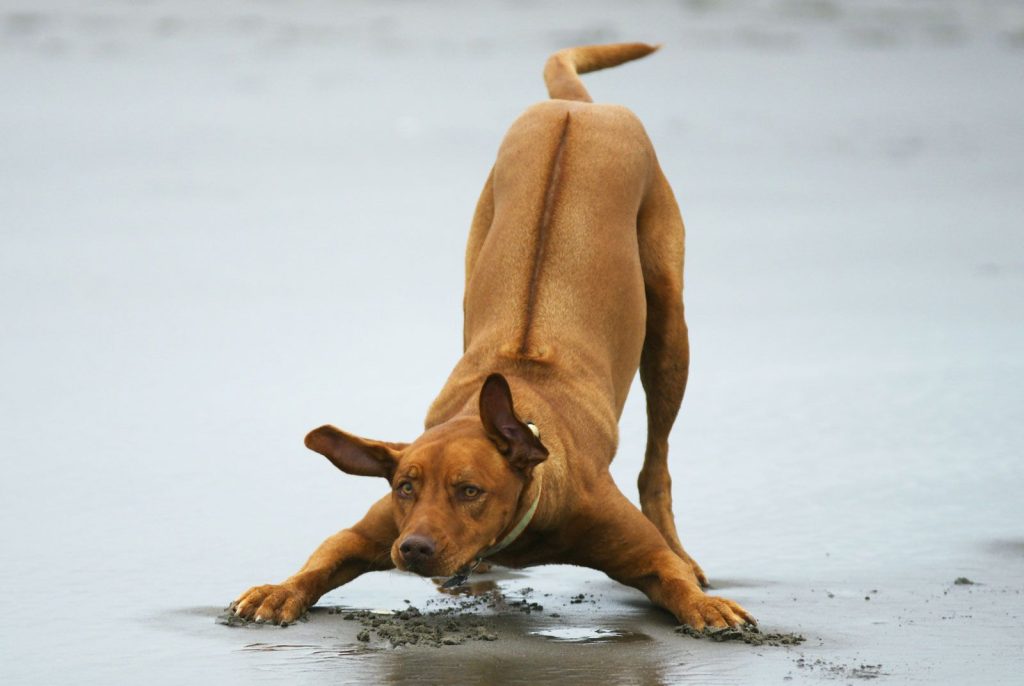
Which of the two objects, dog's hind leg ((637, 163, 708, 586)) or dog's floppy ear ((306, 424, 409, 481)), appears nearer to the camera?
dog's floppy ear ((306, 424, 409, 481))

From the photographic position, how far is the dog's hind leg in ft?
24.3

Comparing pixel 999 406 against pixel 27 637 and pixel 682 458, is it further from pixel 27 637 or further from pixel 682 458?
pixel 27 637

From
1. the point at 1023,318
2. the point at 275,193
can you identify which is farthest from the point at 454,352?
the point at 275,193

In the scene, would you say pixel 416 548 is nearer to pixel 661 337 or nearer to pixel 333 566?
pixel 333 566

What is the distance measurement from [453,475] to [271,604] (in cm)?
84

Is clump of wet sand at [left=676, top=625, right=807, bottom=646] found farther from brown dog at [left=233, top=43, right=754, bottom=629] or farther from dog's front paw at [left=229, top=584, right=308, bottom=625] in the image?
dog's front paw at [left=229, top=584, right=308, bottom=625]

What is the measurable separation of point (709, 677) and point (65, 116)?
16.3 metres

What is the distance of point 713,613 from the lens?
571 cm

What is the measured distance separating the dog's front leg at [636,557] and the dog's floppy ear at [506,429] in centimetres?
64

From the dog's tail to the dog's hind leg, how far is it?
2.40ft

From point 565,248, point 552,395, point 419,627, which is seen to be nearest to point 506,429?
point 419,627

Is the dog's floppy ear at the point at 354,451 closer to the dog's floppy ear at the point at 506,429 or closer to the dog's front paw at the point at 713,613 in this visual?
the dog's floppy ear at the point at 506,429

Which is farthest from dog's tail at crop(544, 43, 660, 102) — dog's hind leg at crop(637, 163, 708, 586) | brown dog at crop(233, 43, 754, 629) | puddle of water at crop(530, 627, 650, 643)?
puddle of water at crop(530, 627, 650, 643)

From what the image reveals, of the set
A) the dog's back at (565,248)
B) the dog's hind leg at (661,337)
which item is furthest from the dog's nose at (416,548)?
the dog's hind leg at (661,337)
